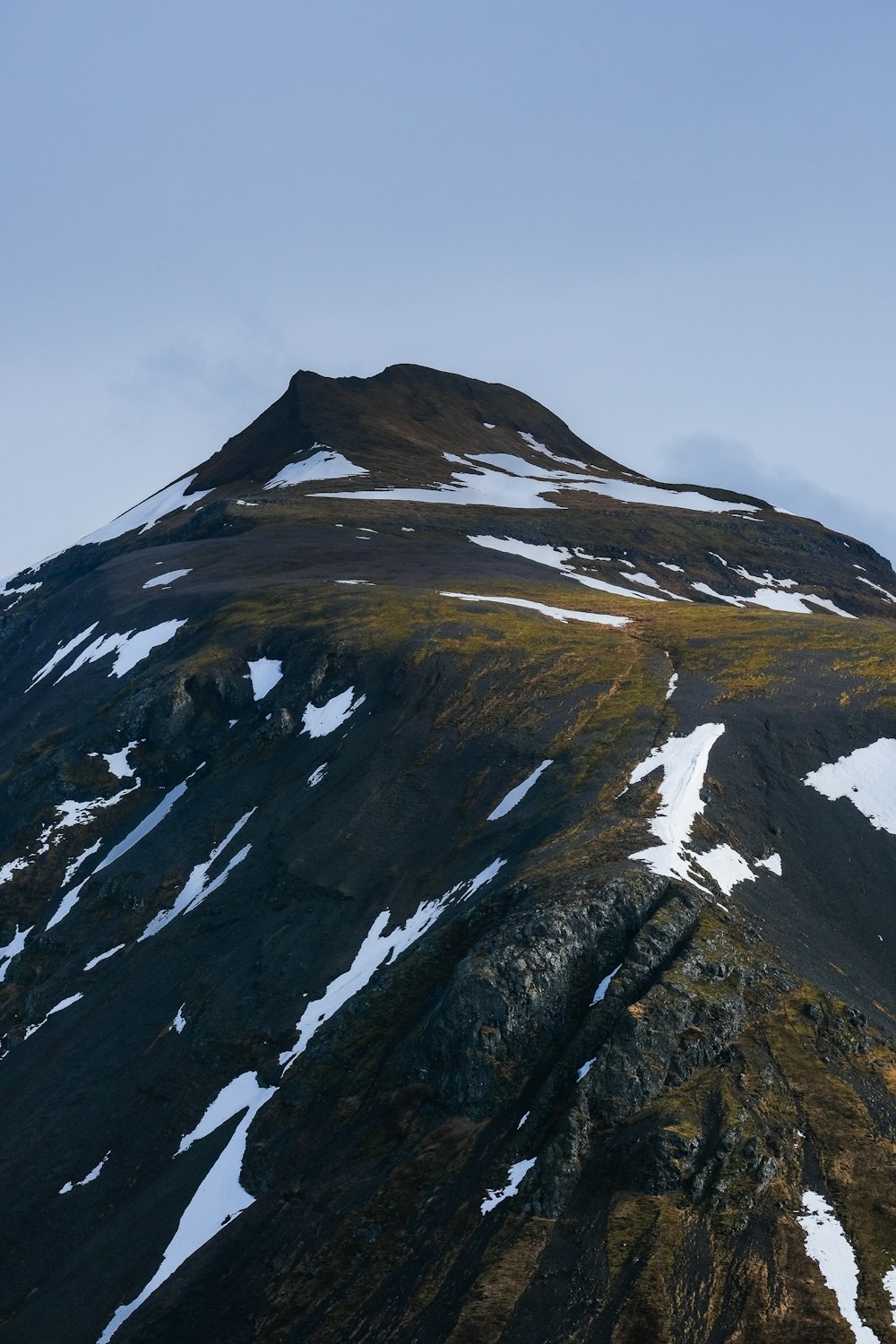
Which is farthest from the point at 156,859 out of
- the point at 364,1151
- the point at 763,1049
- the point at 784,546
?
the point at 784,546

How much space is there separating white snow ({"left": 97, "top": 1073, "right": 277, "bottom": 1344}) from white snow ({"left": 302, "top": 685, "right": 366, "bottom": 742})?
34707 mm

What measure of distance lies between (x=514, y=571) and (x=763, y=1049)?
307ft

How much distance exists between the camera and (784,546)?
198 metres

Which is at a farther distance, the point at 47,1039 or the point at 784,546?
the point at 784,546

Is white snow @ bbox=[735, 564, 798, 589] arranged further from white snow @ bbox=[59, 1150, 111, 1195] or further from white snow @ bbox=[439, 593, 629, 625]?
white snow @ bbox=[59, 1150, 111, 1195]

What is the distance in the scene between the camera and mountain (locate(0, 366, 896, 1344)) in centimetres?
4734

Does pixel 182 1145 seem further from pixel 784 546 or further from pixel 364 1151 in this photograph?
pixel 784 546

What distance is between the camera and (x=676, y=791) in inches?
2849

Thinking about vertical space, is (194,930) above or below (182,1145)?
above

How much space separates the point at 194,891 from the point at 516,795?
81.1 ft

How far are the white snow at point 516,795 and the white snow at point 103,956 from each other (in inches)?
1106

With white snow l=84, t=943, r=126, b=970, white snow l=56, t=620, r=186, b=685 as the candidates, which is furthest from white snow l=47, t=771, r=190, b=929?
white snow l=56, t=620, r=186, b=685

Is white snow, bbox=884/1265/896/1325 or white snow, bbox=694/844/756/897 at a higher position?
white snow, bbox=694/844/756/897

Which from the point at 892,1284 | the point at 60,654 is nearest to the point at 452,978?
the point at 892,1284
